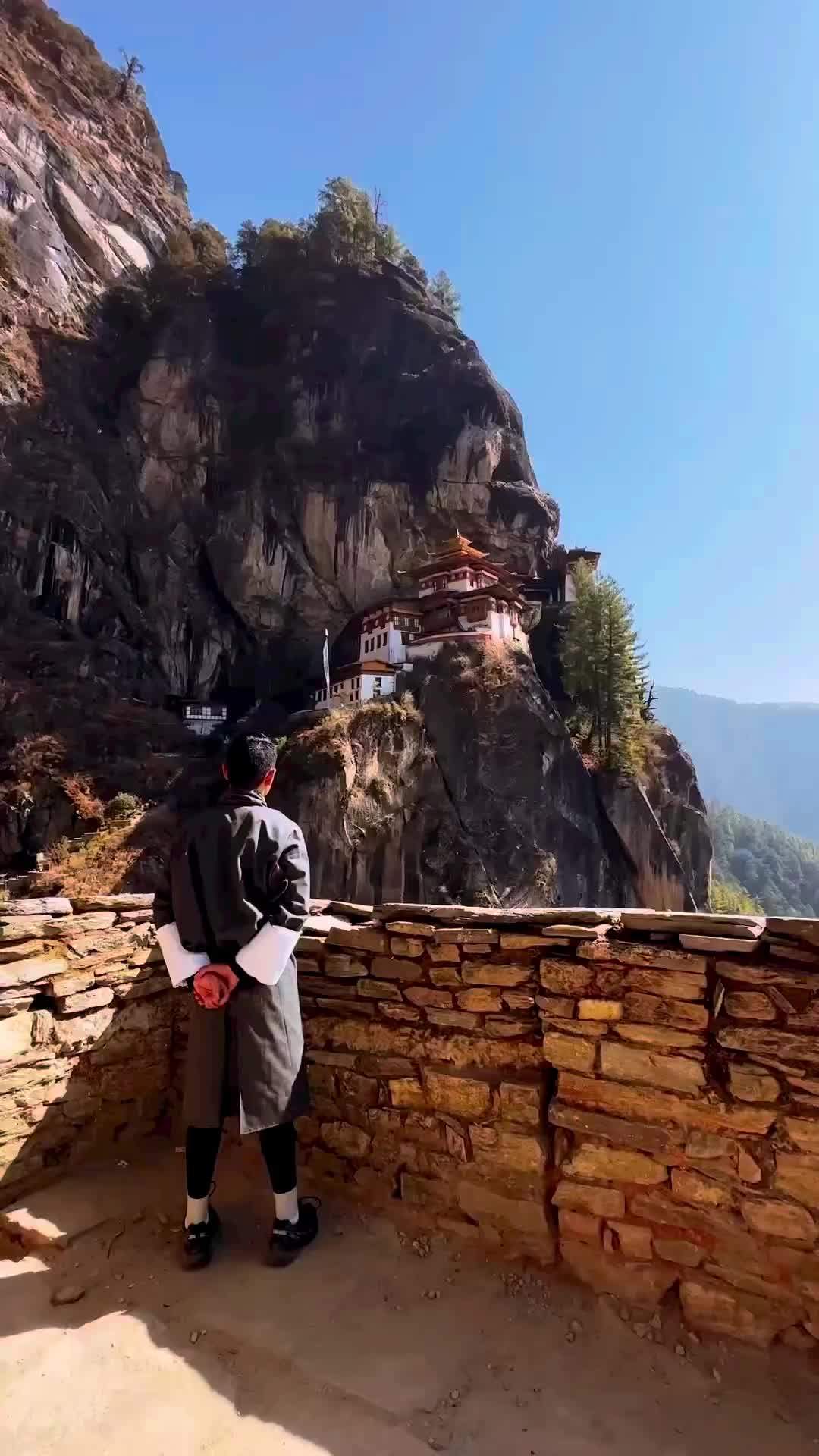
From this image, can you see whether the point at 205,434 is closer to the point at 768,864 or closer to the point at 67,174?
the point at 67,174

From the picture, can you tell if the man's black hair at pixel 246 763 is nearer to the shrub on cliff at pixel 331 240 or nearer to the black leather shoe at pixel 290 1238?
the black leather shoe at pixel 290 1238

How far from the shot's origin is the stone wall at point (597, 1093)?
2.37 m

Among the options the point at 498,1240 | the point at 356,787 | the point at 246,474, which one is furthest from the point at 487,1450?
the point at 246,474

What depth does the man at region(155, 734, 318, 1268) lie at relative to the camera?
107 inches

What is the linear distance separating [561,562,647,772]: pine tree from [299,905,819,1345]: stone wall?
98.8 ft

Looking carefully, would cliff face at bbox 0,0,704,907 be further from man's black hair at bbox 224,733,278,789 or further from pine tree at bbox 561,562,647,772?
man's black hair at bbox 224,733,278,789

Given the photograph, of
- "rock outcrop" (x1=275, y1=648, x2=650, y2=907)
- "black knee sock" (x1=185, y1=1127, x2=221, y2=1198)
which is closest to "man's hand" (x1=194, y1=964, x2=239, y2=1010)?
"black knee sock" (x1=185, y1=1127, x2=221, y2=1198)

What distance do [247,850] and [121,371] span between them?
134 ft

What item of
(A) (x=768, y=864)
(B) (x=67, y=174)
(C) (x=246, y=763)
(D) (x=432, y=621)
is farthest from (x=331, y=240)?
(A) (x=768, y=864)

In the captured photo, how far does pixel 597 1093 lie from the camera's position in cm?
269

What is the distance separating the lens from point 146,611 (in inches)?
1260

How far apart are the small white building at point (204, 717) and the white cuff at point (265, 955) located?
95.0ft

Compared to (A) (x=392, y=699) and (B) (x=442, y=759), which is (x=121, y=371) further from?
(B) (x=442, y=759)

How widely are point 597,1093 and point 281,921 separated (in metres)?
1.45
